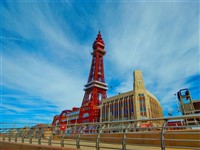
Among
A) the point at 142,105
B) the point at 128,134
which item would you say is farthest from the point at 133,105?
the point at 128,134

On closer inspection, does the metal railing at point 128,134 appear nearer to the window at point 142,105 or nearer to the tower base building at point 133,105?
the tower base building at point 133,105

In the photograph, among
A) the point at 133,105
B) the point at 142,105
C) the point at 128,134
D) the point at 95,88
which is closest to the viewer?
the point at 128,134

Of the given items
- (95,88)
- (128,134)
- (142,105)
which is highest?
(95,88)

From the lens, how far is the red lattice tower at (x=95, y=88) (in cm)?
5920

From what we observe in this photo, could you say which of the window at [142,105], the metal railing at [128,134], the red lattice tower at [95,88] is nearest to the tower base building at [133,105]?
the window at [142,105]

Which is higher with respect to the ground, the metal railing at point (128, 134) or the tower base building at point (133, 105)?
the tower base building at point (133, 105)

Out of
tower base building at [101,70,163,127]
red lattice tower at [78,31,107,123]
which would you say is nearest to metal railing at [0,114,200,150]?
tower base building at [101,70,163,127]

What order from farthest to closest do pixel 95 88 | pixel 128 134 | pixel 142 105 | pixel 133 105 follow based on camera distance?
pixel 95 88 → pixel 133 105 → pixel 142 105 → pixel 128 134

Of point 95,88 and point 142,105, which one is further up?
point 95,88

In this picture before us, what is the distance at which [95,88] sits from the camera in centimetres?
6662

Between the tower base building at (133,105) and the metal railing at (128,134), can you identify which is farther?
the tower base building at (133,105)

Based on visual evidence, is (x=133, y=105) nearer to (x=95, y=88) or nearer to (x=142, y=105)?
(x=142, y=105)

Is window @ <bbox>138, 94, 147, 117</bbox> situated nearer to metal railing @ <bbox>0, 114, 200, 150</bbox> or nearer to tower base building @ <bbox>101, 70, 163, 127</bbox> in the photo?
tower base building @ <bbox>101, 70, 163, 127</bbox>

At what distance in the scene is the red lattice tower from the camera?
59197 millimetres
